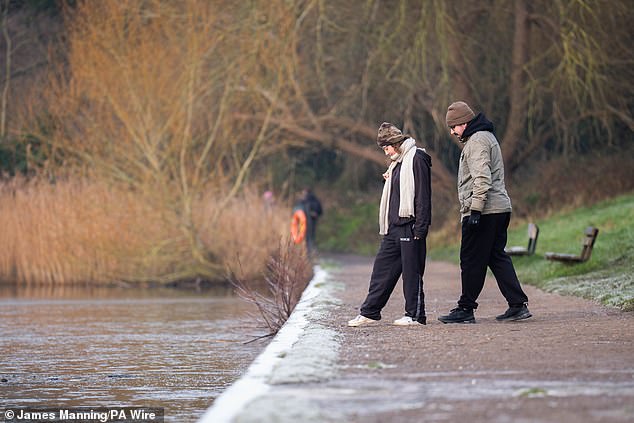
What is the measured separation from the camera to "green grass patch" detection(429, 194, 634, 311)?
48.9 feet

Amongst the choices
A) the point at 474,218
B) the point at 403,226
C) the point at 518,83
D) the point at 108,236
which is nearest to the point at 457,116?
the point at 474,218

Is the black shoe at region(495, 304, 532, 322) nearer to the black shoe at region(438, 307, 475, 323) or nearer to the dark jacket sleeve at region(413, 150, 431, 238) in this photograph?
the black shoe at region(438, 307, 475, 323)

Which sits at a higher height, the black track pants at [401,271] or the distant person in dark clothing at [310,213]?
the black track pants at [401,271]

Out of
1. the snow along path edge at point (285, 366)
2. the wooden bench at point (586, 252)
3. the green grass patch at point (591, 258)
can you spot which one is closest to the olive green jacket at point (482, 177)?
the snow along path edge at point (285, 366)

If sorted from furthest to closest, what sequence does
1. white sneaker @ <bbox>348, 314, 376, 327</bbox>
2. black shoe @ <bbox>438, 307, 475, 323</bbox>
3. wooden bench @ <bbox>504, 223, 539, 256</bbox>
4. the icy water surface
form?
wooden bench @ <bbox>504, 223, 539, 256</bbox> → black shoe @ <bbox>438, 307, 475, 323</bbox> → white sneaker @ <bbox>348, 314, 376, 327</bbox> → the icy water surface

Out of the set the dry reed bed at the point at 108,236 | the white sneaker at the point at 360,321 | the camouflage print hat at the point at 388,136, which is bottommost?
the dry reed bed at the point at 108,236

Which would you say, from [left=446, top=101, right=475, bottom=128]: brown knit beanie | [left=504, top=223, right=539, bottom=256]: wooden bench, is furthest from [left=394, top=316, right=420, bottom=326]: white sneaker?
[left=504, top=223, right=539, bottom=256]: wooden bench

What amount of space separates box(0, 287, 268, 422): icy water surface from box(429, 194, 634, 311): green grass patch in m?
3.98

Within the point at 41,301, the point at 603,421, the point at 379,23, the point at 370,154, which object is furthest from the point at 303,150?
the point at 603,421

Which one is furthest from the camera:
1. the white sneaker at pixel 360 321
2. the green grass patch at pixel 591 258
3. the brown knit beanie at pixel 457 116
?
the green grass patch at pixel 591 258

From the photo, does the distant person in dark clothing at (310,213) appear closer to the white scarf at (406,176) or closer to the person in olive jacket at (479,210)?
the person in olive jacket at (479,210)

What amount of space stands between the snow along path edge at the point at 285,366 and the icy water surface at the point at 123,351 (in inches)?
30.4

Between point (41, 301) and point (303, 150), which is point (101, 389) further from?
point (303, 150)

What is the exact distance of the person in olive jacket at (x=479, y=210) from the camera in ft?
36.0
